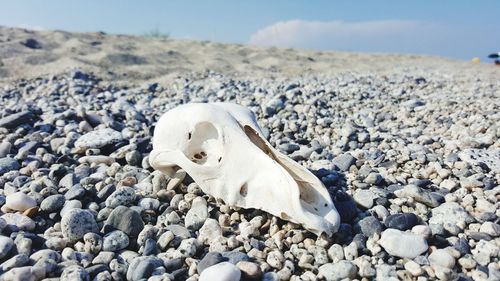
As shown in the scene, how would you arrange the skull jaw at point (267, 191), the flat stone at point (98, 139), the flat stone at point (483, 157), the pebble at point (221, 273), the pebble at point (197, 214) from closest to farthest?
the pebble at point (221, 273), the skull jaw at point (267, 191), the pebble at point (197, 214), the flat stone at point (483, 157), the flat stone at point (98, 139)

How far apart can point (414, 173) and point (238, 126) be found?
126 centimetres

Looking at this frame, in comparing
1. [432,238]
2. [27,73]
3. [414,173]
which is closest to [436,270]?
[432,238]

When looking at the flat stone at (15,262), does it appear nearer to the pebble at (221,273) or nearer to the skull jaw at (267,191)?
the pebble at (221,273)

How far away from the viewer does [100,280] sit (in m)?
1.67

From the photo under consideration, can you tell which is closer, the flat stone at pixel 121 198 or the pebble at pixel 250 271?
the pebble at pixel 250 271

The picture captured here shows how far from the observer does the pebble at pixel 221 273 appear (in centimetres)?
161

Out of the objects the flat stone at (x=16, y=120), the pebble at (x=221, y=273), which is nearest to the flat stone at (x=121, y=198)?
the pebble at (x=221, y=273)

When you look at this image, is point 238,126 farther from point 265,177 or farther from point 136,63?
point 136,63

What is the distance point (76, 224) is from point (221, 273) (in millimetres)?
845

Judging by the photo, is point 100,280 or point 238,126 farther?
point 238,126

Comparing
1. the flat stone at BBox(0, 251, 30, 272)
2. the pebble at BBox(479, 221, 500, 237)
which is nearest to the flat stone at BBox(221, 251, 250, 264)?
the flat stone at BBox(0, 251, 30, 272)

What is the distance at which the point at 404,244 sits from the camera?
182cm

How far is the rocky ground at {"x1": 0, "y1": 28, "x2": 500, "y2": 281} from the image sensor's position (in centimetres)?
176

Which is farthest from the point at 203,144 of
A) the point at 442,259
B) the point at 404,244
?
the point at 442,259
